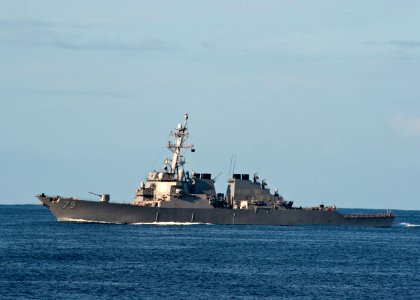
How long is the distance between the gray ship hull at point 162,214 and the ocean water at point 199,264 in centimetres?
198

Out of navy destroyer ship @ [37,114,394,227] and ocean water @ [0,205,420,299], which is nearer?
ocean water @ [0,205,420,299]

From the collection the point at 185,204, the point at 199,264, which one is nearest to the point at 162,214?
the point at 185,204

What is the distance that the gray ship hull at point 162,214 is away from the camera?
303 feet

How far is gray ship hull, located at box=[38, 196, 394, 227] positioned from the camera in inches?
3639

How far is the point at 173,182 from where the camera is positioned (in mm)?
93125

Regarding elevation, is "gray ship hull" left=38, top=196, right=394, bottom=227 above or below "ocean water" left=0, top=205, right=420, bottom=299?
above

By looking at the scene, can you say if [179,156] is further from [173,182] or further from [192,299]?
[192,299]

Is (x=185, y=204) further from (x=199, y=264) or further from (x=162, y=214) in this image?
(x=199, y=264)

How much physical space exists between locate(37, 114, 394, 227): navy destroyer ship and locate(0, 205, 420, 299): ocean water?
2.24 meters

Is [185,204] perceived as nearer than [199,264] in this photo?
No

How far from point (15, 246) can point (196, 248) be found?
14040 millimetres

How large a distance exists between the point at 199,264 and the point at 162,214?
1368 inches

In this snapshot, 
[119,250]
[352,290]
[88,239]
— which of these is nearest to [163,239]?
[88,239]

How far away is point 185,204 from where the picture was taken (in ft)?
309
